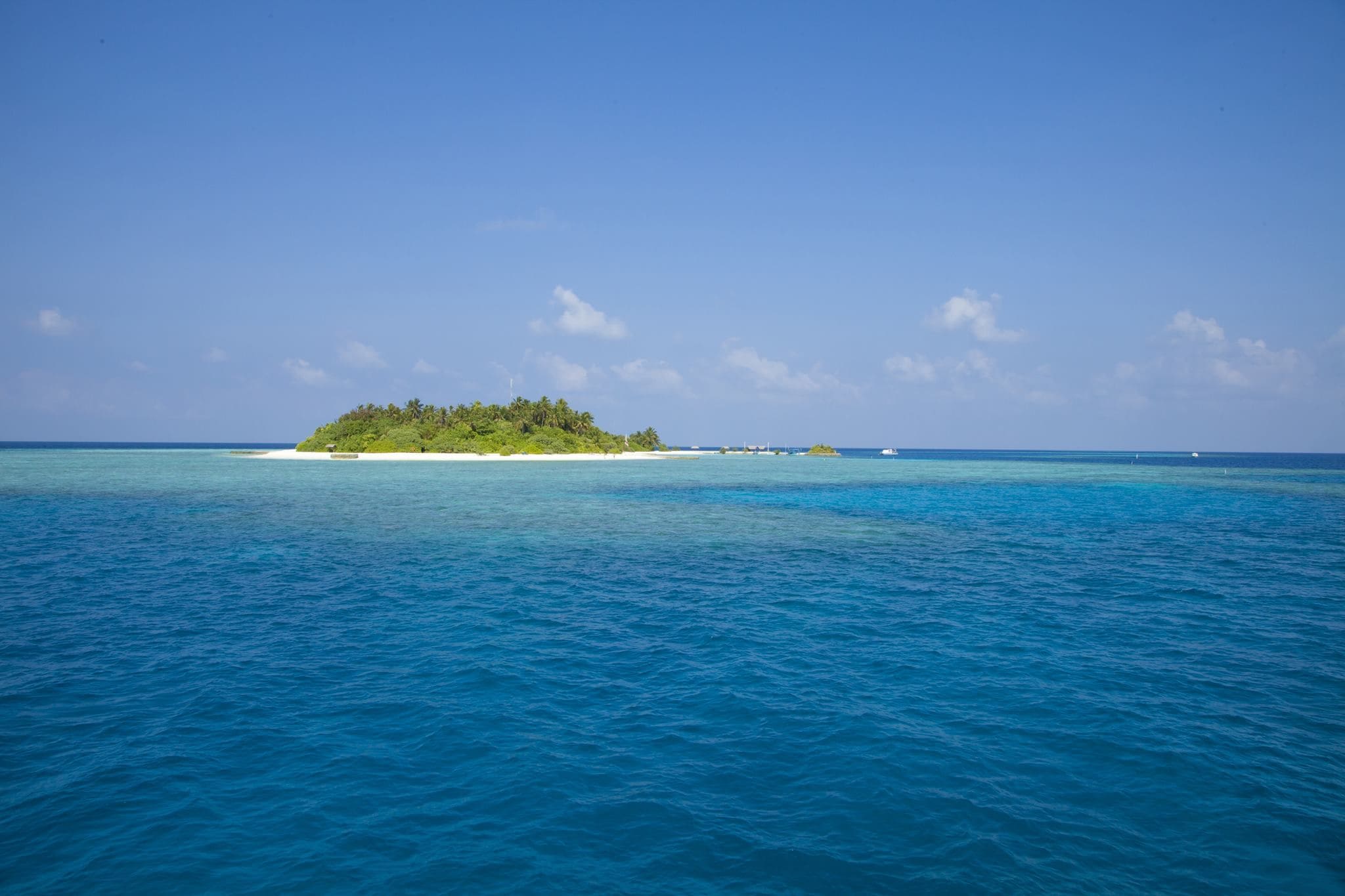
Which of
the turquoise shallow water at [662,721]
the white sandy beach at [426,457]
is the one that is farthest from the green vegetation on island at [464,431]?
the turquoise shallow water at [662,721]

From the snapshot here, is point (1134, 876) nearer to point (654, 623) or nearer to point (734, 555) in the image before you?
point (654, 623)

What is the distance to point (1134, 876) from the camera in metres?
8.78

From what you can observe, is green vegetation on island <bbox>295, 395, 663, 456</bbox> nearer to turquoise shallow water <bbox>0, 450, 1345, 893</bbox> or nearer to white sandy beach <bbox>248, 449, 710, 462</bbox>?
white sandy beach <bbox>248, 449, 710, 462</bbox>

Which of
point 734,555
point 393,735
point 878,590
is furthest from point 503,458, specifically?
point 393,735

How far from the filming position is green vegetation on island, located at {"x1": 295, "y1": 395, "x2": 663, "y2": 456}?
133625 millimetres

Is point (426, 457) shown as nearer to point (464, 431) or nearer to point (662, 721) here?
point (464, 431)

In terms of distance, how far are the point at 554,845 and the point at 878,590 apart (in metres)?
18.0

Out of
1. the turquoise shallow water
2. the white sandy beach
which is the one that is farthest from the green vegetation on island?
the turquoise shallow water

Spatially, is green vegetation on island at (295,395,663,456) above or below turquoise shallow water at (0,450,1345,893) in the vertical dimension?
above

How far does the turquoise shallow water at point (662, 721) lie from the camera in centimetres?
900

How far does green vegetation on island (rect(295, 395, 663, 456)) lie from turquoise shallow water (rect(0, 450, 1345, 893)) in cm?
10472

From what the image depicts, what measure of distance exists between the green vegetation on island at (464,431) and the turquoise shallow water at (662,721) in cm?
10472

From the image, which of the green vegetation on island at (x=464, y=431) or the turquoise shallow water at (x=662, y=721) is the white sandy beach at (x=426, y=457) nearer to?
the green vegetation on island at (x=464, y=431)

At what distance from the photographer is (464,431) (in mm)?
138125
